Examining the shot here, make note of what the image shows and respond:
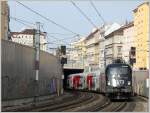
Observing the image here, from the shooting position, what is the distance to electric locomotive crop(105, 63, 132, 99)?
44500 mm

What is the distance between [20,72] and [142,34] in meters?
95.9

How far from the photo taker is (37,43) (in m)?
44.7

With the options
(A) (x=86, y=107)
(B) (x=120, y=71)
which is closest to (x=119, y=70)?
(B) (x=120, y=71)

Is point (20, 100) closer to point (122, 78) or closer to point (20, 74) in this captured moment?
point (20, 74)

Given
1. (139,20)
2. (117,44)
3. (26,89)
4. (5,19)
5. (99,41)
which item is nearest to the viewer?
(26,89)

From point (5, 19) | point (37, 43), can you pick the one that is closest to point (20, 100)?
point (37, 43)

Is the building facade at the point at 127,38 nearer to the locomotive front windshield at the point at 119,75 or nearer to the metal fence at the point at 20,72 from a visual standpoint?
the metal fence at the point at 20,72

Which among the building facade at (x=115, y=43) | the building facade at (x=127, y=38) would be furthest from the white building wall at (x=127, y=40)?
the building facade at (x=115, y=43)

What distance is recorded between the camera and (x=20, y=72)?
1590 inches

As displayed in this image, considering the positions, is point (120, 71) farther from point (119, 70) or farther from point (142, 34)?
point (142, 34)

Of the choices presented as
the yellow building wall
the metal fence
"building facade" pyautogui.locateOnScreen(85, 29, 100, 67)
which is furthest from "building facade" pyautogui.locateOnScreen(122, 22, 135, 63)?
the metal fence

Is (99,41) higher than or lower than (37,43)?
higher

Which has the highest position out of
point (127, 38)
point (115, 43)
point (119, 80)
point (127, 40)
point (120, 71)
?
point (127, 38)

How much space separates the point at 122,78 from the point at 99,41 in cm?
12848
